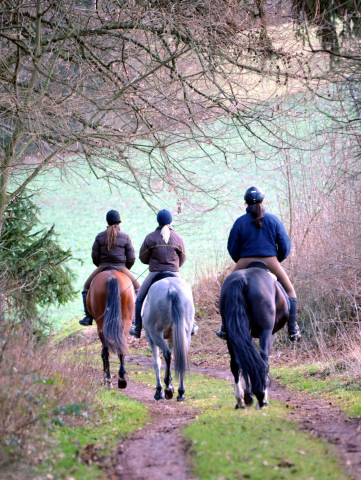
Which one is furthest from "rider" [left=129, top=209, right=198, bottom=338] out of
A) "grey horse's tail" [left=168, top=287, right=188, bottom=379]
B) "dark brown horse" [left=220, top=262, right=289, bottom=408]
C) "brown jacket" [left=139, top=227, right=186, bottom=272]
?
"dark brown horse" [left=220, top=262, right=289, bottom=408]

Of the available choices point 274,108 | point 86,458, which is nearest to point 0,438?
point 86,458

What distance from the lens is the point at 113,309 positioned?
A: 10461 mm

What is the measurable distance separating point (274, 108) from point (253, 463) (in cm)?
657

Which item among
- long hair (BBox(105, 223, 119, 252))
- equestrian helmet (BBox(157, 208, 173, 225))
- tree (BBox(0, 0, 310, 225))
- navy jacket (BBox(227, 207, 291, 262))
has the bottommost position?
navy jacket (BBox(227, 207, 291, 262))

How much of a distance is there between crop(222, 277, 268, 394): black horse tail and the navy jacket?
78cm

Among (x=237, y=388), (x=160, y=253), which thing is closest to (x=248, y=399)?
(x=237, y=388)

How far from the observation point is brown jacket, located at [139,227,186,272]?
33.5 feet

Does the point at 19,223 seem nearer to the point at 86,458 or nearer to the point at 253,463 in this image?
the point at 86,458

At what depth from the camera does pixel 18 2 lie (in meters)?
10.5

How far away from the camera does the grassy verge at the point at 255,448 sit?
5.18m

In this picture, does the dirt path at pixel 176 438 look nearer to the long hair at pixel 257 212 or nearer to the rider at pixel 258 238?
the rider at pixel 258 238

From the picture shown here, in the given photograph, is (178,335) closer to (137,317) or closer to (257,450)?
(137,317)

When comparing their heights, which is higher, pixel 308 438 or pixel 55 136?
pixel 55 136

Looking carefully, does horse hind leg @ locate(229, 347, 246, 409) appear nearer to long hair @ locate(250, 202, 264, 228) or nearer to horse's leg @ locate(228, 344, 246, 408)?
horse's leg @ locate(228, 344, 246, 408)
